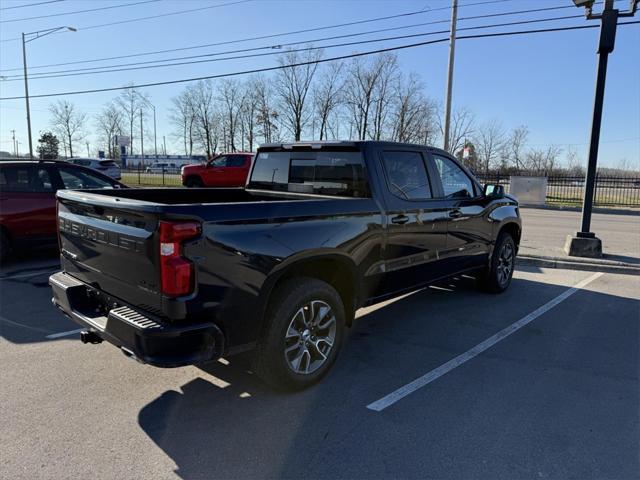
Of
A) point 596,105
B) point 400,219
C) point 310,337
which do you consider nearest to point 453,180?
point 400,219

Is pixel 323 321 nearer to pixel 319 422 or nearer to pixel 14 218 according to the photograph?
pixel 319 422

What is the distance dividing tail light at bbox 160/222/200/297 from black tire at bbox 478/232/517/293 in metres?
4.57

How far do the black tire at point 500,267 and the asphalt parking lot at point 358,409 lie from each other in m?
1.19

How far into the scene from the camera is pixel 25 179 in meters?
7.59

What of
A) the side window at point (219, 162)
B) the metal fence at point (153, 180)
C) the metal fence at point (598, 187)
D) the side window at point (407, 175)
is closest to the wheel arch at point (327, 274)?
the side window at point (407, 175)

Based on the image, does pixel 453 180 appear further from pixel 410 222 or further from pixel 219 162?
pixel 219 162

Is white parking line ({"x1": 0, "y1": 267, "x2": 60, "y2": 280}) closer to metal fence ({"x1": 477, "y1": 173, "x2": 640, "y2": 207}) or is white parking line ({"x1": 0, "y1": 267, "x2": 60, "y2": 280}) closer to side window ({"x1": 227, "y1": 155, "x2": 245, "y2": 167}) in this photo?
side window ({"x1": 227, "y1": 155, "x2": 245, "y2": 167})

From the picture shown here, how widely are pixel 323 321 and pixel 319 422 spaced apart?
81 cm

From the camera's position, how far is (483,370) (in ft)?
13.2

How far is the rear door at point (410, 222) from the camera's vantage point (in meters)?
4.34

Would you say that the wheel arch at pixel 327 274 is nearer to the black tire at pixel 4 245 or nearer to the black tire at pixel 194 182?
the black tire at pixel 4 245

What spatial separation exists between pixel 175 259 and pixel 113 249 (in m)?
0.66

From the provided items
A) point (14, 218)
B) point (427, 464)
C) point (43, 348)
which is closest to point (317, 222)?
point (427, 464)

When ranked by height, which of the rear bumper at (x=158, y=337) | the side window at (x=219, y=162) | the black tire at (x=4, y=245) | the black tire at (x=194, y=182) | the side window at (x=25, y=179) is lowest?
the black tire at (x=4, y=245)
